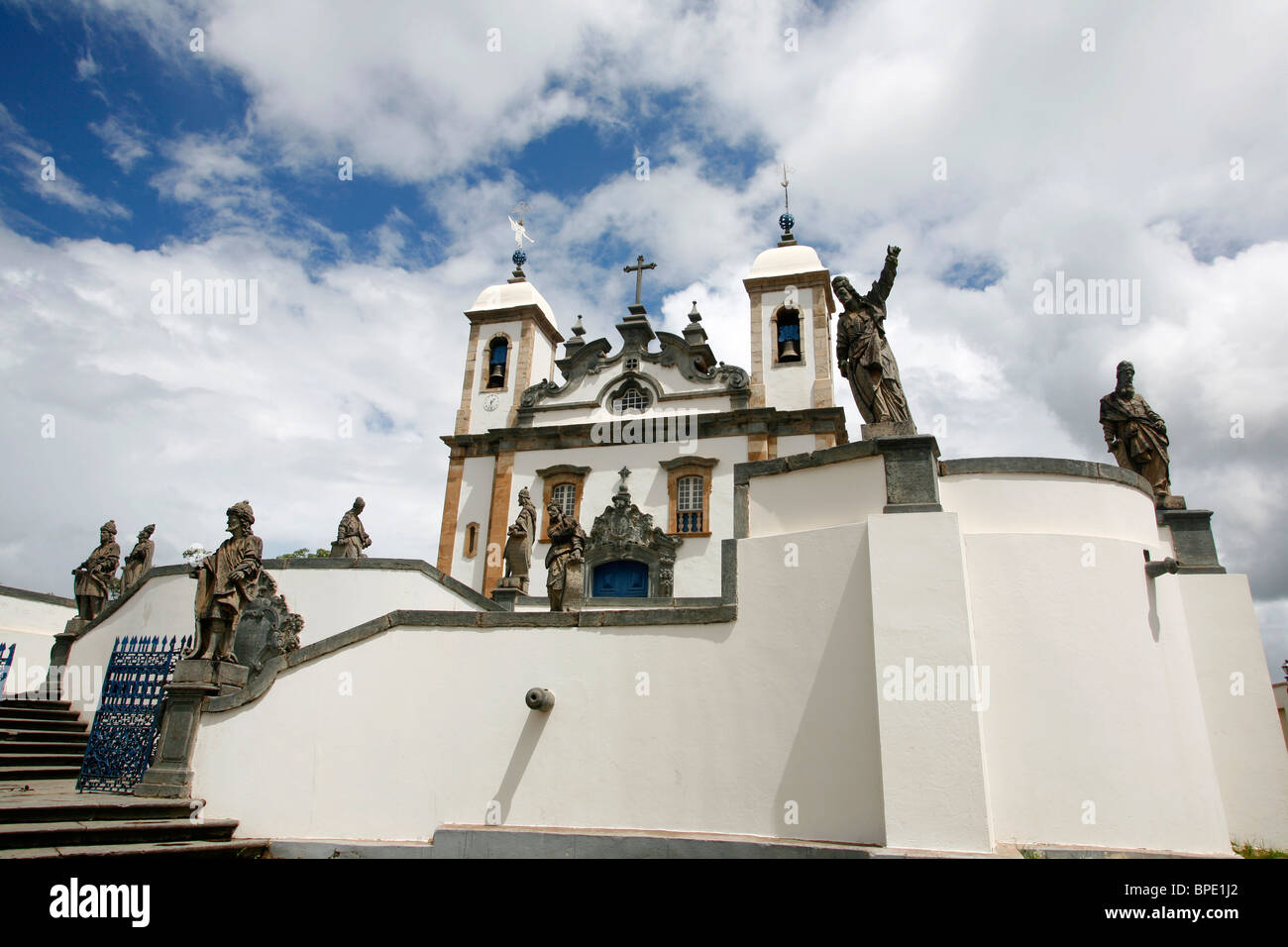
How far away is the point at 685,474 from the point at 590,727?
13.5 m

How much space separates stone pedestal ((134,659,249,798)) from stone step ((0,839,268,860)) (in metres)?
0.88

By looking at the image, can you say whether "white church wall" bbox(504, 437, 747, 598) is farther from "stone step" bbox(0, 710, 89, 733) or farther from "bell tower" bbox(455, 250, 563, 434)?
"stone step" bbox(0, 710, 89, 733)

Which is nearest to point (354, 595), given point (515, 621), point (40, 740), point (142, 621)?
point (142, 621)

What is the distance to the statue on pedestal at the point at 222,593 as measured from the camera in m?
8.54

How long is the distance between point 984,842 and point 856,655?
5.78 ft

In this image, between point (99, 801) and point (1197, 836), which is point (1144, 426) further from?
point (99, 801)

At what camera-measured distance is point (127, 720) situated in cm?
866

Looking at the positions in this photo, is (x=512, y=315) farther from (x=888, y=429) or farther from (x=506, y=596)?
(x=888, y=429)

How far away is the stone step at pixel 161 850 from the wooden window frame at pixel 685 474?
1375 cm

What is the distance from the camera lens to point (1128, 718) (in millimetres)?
6969

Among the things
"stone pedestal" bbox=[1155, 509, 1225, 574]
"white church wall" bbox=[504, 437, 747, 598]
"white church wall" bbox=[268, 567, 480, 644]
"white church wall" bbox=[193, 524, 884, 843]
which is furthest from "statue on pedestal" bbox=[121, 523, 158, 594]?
"stone pedestal" bbox=[1155, 509, 1225, 574]

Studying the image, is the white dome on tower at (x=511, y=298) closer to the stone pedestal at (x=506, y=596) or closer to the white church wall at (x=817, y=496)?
the stone pedestal at (x=506, y=596)
